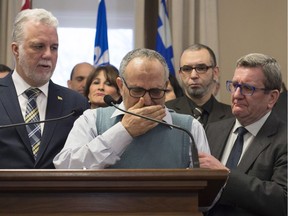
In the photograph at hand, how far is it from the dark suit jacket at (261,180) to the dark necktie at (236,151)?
0.06 m

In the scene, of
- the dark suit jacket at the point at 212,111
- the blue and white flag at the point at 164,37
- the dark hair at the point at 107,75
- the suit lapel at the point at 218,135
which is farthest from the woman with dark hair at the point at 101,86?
the blue and white flag at the point at 164,37

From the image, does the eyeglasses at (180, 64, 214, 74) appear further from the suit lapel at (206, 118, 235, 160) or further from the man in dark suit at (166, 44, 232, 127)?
the suit lapel at (206, 118, 235, 160)

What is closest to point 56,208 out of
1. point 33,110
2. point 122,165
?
point 122,165

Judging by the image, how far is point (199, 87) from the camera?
174 inches

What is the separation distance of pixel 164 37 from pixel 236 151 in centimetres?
319

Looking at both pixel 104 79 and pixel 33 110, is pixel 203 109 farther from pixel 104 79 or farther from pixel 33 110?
pixel 33 110

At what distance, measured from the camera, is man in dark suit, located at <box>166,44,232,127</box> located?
173 inches

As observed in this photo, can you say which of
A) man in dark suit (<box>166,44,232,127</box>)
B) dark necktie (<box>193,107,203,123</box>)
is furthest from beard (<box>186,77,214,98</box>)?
dark necktie (<box>193,107,203,123</box>)

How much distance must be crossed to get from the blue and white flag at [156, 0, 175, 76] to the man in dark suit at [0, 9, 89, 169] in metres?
2.68

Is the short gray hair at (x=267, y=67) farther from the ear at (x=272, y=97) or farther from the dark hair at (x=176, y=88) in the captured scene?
the dark hair at (x=176, y=88)

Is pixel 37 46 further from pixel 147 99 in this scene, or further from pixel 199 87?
pixel 199 87

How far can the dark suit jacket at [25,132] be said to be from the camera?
3143 millimetres

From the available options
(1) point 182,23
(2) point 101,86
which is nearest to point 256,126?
(2) point 101,86

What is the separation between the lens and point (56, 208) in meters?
2.21
